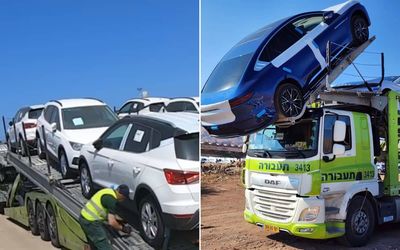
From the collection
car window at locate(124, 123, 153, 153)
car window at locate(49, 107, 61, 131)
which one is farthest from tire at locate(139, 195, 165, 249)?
car window at locate(49, 107, 61, 131)

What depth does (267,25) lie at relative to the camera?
251 cm

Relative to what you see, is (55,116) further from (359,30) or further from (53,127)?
(359,30)

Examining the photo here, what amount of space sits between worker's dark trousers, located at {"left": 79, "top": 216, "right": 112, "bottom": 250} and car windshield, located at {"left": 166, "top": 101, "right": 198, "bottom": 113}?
2.05ft

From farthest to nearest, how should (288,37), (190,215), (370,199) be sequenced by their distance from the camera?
(370,199) < (288,37) < (190,215)

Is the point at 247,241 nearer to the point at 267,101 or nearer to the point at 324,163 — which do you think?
the point at 267,101

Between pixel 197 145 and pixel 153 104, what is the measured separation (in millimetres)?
281

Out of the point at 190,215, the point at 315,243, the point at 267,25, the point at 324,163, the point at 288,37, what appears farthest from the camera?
the point at 324,163

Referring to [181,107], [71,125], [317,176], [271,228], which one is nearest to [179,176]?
[181,107]

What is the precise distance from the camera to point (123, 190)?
2.11m

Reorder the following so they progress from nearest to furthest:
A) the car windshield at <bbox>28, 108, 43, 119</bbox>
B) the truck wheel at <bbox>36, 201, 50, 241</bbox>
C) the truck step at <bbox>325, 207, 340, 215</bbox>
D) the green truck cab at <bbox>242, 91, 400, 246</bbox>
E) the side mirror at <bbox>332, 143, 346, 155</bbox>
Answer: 1. the car windshield at <bbox>28, 108, 43, 119</bbox>
2. the truck wheel at <bbox>36, 201, 50, 241</bbox>
3. the green truck cab at <bbox>242, 91, 400, 246</bbox>
4. the truck step at <bbox>325, 207, 340, 215</bbox>
5. the side mirror at <bbox>332, 143, 346, 155</bbox>

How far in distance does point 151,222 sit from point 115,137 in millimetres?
435

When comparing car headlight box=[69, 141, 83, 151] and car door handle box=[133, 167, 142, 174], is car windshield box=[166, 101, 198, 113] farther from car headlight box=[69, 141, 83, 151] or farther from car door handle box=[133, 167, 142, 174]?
car headlight box=[69, 141, 83, 151]

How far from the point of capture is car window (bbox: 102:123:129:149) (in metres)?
2.18

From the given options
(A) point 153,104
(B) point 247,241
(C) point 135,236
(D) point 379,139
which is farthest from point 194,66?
(D) point 379,139
